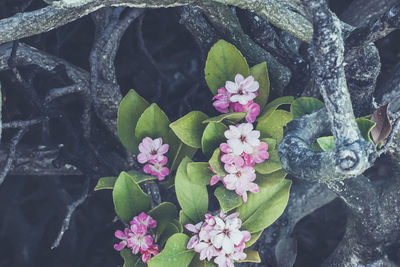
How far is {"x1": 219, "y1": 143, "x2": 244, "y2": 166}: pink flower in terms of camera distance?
4.19ft

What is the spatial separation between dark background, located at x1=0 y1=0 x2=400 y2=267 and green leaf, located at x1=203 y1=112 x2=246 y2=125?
0.48 metres

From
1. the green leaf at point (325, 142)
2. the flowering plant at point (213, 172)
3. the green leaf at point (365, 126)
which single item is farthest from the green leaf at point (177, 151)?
the green leaf at point (365, 126)

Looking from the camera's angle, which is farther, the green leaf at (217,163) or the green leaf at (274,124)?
the green leaf at (274,124)

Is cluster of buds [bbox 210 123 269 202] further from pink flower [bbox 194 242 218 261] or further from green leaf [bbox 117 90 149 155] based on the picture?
green leaf [bbox 117 90 149 155]

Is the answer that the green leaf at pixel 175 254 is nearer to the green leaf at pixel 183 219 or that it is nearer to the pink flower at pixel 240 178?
the green leaf at pixel 183 219

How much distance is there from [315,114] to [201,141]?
0.92 ft

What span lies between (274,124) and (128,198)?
1.33 feet

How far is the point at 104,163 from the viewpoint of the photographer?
1.66 m

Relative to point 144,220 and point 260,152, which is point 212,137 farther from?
point 144,220

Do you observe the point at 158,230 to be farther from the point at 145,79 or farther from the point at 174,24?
the point at 174,24

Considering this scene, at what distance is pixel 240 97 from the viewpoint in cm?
131

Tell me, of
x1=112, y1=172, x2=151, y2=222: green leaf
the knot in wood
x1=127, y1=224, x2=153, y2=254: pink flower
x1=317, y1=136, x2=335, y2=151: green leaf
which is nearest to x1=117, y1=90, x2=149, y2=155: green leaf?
x1=112, y1=172, x2=151, y2=222: green leaf

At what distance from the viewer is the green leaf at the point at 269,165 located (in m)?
1.33

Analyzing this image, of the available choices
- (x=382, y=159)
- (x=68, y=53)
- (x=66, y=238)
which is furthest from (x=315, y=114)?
(x=66, y=238)
